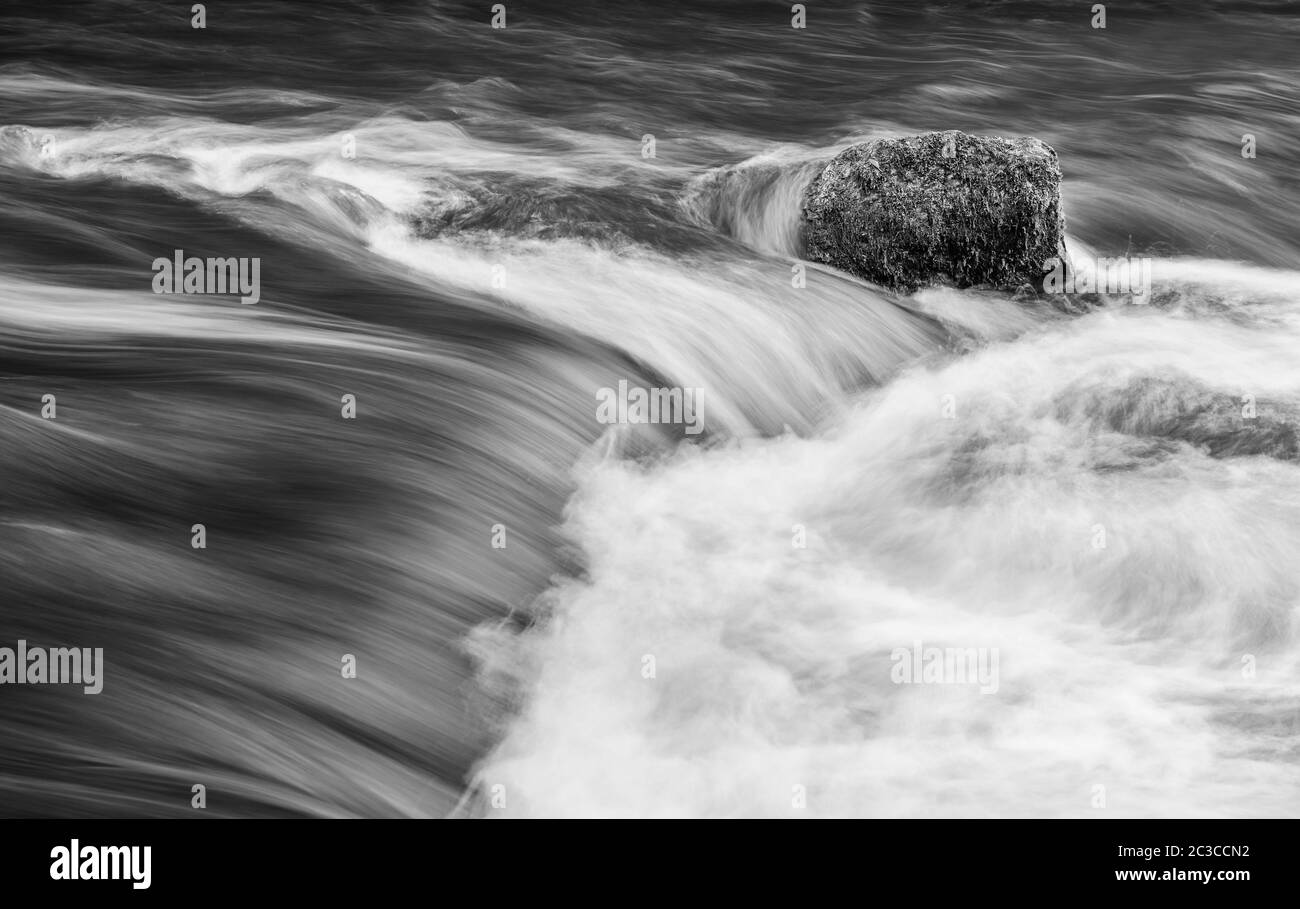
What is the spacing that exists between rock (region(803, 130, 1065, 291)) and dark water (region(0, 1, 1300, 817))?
293 mm

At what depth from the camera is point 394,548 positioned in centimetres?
652

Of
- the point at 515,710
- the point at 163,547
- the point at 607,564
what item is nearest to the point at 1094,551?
the point at 607,564

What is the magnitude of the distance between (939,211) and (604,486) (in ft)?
11.1

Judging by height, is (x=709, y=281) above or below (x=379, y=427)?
above

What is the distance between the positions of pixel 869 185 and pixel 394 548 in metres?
4.51

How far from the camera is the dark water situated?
18.7 ft

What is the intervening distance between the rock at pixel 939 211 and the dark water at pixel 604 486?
0.29 metres

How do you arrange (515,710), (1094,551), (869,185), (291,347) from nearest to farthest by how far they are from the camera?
1. (515,710)
2. (1094,551)
3. (291,347)
4. (869,185)

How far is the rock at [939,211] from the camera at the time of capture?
30.7 feet

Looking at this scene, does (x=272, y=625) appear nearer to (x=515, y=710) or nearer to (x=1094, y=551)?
(x=515, y=710)
